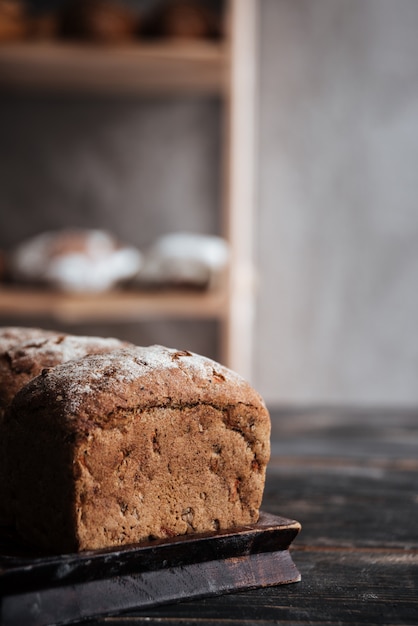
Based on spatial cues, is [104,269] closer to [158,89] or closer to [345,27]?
[158,89]

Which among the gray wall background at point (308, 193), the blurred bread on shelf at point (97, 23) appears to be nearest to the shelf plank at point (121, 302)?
the gray wall background at point (308, 193)

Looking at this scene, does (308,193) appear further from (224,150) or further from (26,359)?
(26,359)

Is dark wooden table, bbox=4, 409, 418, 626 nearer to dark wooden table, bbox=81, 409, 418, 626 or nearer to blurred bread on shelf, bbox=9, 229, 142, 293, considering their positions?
dark wooden table, bbox=81, 409, 418, 626

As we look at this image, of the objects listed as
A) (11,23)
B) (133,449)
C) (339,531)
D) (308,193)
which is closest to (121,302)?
(11,23)

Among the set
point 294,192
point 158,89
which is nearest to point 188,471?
point 158,89

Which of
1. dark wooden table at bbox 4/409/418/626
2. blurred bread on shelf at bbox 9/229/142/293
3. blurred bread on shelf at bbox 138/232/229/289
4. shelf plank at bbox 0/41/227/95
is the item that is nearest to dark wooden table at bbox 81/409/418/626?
dark wooden table at bbox 4/409/418/626
